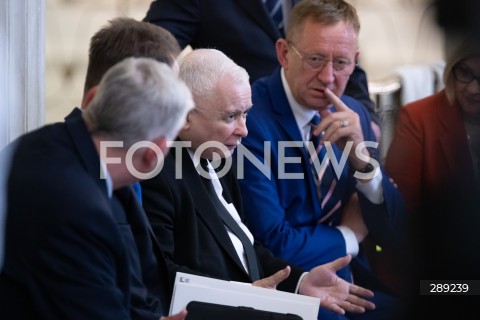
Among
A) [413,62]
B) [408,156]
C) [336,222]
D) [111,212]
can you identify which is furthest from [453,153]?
[111,212]

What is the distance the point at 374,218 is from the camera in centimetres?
414

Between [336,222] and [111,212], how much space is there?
1.76 metres

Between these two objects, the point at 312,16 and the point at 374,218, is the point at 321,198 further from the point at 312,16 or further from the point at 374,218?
the point at 312,16

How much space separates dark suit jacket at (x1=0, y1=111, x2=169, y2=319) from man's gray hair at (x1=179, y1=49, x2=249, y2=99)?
1050 millimetres

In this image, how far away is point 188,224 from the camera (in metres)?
3.47

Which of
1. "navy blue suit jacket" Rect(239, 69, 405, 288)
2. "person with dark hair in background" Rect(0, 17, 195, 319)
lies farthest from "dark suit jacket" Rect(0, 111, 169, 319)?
"navy blue suit jacket" Rect(239, 69, 405, 288)

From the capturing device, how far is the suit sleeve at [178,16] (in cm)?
432

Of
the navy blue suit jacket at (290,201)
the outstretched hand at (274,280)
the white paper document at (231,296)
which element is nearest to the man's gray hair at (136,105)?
the white paper document at (231,296)

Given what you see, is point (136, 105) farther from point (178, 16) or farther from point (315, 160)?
point (178, 16)

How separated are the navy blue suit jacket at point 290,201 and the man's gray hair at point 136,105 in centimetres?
135

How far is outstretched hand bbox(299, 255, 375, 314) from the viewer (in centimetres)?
348

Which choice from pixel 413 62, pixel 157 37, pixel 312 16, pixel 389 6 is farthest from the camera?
pixel 389 6

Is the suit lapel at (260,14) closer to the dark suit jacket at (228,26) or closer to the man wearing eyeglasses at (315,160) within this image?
the dark suit jacket at (228,26)

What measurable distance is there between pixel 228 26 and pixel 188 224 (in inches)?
45.9
